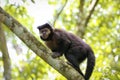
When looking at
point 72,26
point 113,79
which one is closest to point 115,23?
point 72,26

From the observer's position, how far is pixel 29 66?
9.56 metres

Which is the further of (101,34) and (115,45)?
(101,34)

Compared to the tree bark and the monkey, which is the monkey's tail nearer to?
the monkey

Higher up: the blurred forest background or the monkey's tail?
→ the monkey's tail

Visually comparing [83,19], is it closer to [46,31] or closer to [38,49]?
[46,31]

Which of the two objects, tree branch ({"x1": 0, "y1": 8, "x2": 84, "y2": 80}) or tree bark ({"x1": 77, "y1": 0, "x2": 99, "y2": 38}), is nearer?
tree branch ({"x1": 0, "y1": 8, "x2": 84, "y2": 80})

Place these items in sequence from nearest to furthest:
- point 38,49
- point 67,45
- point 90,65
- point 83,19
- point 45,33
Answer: point 38,49 < point 90,65 < point 67,45 < point 45,33 < point 83,19

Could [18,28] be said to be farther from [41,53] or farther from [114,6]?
[114,6]

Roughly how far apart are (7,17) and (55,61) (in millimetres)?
849

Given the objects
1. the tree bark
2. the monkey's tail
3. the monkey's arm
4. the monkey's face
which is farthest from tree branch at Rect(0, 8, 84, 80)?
the tree bark

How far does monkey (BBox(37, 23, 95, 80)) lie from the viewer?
6.37 metres

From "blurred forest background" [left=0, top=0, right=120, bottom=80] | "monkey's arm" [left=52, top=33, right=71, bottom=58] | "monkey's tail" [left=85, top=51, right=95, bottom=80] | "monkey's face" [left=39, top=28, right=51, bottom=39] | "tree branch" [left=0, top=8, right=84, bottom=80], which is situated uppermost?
"tree branch" [left=0, top=8, right=84, bottom=80]

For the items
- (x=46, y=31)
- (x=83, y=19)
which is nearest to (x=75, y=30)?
(x=83, y=19)

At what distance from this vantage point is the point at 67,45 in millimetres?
6527
